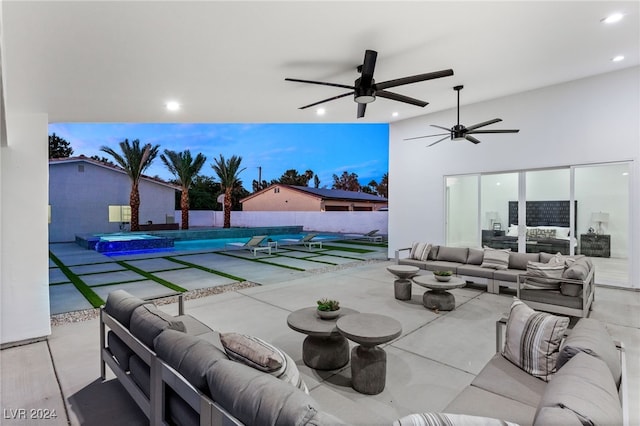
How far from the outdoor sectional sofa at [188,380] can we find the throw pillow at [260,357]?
7 centimetres

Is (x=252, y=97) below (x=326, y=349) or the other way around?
the other way around

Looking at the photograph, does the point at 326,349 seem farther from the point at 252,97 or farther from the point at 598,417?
the point at 252,97

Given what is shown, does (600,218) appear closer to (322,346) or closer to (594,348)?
(594,348)

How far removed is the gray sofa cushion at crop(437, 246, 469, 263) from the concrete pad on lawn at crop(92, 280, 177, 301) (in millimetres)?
5277

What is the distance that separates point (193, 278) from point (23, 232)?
3.33 m

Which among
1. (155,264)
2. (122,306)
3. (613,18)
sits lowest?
(155,264)

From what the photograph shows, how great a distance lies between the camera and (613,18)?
3.84m

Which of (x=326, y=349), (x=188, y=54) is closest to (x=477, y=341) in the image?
(x=326, y=349)

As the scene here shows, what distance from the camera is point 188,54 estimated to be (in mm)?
3990

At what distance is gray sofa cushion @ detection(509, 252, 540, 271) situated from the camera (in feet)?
18.5

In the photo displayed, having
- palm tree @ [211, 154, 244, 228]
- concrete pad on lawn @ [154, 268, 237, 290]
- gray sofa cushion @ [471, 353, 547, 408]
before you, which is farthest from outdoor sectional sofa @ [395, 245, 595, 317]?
palm tree @ [211, 154, 244, 228]

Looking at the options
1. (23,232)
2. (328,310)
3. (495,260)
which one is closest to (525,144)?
(495,260)

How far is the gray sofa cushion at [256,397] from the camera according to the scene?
112cm

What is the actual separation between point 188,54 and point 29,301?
11.3 ft
